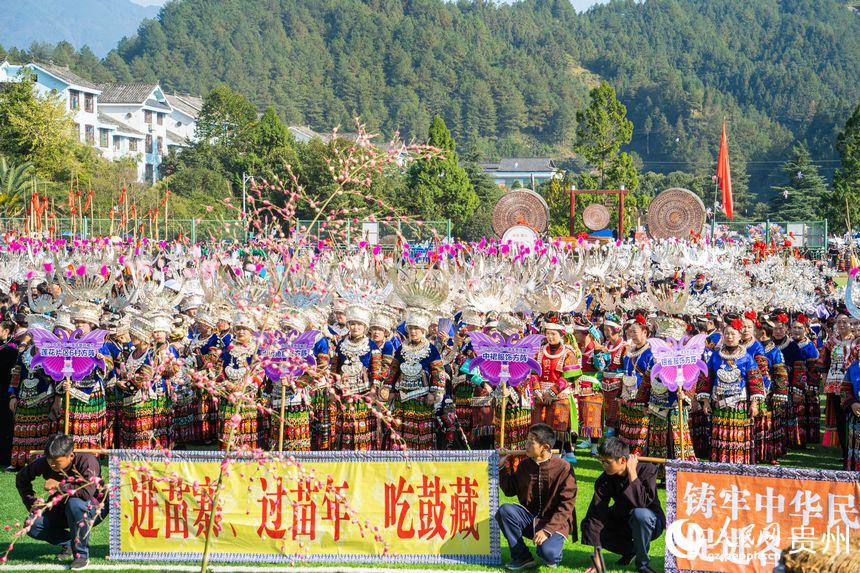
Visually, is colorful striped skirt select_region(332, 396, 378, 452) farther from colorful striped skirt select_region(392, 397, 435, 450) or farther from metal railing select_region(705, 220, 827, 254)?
metal railing select_region(705, 220, 827, 254)

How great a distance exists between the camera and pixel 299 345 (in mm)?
8586

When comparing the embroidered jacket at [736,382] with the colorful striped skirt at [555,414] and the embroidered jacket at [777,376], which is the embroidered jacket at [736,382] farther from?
the colorful striped skirt at [555,414]

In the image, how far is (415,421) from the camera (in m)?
8.92

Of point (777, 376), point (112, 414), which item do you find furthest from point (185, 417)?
point (777, 376)

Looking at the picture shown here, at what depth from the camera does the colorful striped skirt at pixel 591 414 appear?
1025 centimetres

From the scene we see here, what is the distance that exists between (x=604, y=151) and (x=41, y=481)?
37.9m

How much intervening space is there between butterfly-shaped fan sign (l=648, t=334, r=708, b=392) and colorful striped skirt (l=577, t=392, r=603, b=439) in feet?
7.59

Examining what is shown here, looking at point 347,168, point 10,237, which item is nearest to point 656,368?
point 347,168

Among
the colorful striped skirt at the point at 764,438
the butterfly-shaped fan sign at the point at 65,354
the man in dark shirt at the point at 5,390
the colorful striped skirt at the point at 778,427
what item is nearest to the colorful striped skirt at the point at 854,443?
the colorful striped skirt at the point at 764,438

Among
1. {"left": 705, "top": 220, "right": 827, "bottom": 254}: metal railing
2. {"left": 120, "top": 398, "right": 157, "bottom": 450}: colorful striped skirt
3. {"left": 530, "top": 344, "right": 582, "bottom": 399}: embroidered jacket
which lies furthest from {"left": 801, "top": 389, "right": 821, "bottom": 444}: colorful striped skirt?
{"left": 705, "top": 220, "right": 827, "bottom": 254}: metal railing

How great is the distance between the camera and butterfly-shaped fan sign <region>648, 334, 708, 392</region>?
25.9ft

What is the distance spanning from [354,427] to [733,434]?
134 inches

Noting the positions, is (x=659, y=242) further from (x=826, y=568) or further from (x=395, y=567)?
(x=826, y=568)

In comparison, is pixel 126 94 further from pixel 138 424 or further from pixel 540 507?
pixel 540 507
